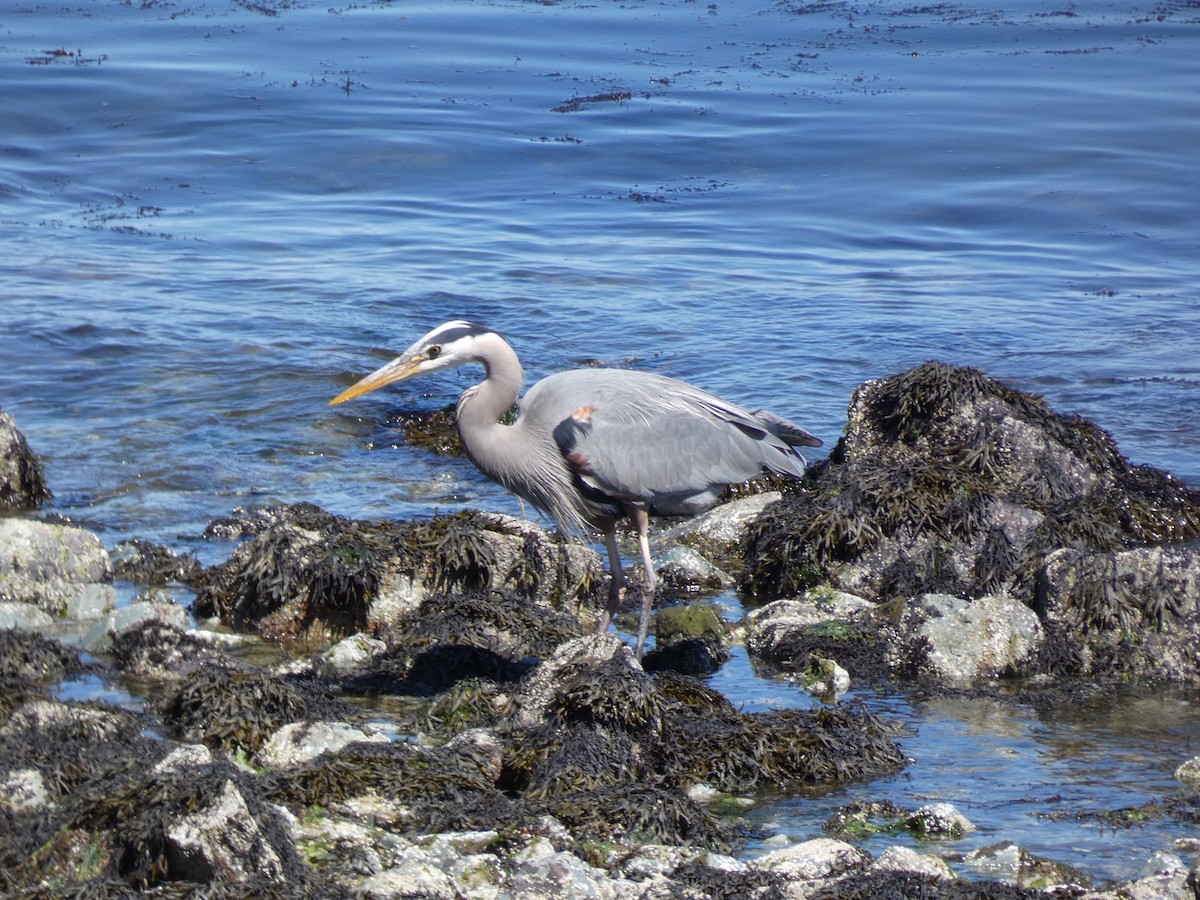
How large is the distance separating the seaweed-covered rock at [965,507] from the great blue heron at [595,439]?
0.92 metres

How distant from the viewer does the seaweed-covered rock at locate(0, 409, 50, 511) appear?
906cm

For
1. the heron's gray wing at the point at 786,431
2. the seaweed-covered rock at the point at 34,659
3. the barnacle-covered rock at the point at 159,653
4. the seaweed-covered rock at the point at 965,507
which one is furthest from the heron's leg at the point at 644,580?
the seaweed-covered rock at the point at 34,659

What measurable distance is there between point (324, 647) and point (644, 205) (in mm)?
12142

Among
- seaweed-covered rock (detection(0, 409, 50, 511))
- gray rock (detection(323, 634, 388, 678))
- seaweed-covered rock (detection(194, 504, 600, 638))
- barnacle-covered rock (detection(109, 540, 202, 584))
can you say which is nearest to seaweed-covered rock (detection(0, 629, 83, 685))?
seaweed-covered rock (detection(194, 504, 600, 638))

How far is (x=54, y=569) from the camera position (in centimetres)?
750

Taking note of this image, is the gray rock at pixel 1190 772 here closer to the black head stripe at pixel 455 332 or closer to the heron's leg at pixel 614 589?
the heron's leg at pixel 614 589

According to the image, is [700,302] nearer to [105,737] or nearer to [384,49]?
[105,737]

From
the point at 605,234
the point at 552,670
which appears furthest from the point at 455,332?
the point at 605,234

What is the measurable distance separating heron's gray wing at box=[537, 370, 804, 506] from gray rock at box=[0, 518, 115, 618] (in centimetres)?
231

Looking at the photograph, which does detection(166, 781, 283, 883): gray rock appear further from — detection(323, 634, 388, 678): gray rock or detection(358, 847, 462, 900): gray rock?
detection(323, 634, 388, 678): gray rock

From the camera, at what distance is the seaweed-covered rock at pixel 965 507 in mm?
7852

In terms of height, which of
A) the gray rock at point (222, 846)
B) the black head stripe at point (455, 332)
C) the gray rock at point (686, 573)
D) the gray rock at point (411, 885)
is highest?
the black head stripe at point (455, 332)

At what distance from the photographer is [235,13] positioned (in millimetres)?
28766

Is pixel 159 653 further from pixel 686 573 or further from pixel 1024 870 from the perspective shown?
pixel 1024 870
